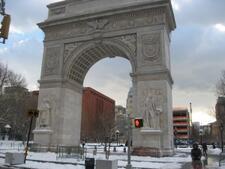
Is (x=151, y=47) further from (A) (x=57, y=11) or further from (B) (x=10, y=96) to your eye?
(B) (x=10, y=96)

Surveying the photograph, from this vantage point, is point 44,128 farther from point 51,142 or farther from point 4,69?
point 4,69

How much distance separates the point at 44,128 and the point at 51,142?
1.80m

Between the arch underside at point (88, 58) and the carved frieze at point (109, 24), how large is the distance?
85.7 inches

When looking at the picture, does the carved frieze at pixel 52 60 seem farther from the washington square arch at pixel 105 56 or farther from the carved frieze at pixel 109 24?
the carved frieze at pixel 109 24

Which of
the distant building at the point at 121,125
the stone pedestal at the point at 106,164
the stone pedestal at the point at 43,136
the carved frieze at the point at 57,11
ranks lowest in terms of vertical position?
the stone pedestal at the point at 106,164

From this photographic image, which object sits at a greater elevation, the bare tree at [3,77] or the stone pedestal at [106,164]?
the bare tree at [3,77]

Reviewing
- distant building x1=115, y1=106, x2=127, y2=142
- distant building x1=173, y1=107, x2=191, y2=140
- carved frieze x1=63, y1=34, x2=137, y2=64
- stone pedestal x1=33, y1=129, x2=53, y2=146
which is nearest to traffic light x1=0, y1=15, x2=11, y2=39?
distant building x1=115, y1=106, x2=127, y2=142

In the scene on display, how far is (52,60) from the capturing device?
1371 inches

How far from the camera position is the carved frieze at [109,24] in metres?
31.1

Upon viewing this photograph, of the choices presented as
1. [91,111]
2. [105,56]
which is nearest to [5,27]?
[105,56]

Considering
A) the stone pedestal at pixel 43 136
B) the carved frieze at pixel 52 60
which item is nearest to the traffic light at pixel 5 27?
the stone pedestal at pixel 43 136

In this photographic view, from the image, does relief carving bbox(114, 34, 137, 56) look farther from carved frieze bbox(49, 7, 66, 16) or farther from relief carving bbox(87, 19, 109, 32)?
carved frieze bbox(49, 7, 66, 16)

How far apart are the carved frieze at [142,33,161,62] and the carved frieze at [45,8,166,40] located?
1.58 meters

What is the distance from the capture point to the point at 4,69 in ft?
158
